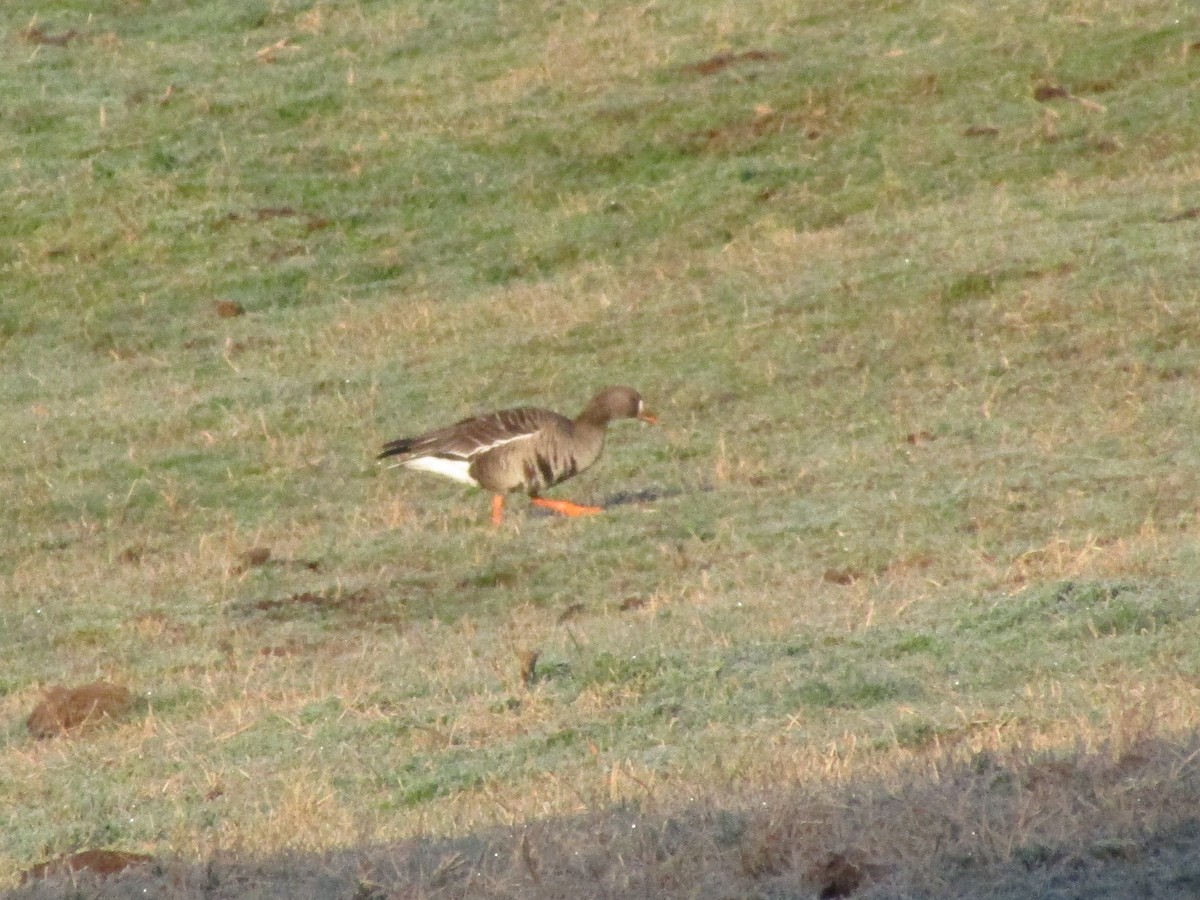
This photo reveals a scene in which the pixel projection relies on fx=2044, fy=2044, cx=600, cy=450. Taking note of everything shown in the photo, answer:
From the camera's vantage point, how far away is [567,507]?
1390cm

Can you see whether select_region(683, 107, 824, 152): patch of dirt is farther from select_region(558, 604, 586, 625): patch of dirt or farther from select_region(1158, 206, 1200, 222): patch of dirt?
select_region(558, 604, 586, 625): patch of dirt

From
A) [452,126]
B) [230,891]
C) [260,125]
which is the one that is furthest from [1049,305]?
[230,891]

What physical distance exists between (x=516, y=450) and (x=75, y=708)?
4631 mm

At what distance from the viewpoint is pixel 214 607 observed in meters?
12.3

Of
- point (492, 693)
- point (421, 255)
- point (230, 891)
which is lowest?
point (421, 255)

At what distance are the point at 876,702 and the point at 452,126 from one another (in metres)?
16.2

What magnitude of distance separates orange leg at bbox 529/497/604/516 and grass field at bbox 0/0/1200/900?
10cm

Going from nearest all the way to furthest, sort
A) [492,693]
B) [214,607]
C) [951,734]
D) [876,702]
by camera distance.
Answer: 1. [951,734]
2. [876,702]
3. [492,693]
4. [214,607]

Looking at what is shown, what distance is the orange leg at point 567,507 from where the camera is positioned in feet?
45.3

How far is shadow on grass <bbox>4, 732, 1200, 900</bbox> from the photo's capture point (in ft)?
17.9

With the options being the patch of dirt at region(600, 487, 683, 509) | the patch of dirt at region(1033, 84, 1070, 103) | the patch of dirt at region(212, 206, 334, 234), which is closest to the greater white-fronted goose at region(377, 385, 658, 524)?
the patch of dirt at region(600, 487, 683, 509)

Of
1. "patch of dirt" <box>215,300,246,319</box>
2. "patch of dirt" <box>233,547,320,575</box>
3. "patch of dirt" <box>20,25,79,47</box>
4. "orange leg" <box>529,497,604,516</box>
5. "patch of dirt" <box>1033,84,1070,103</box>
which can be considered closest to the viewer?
"patch of dirt" <box>233,547,320,575</box>

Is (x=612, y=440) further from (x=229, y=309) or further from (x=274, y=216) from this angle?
(x=274, y=216)

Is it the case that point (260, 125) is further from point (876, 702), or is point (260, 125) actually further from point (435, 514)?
point (876, 702)
